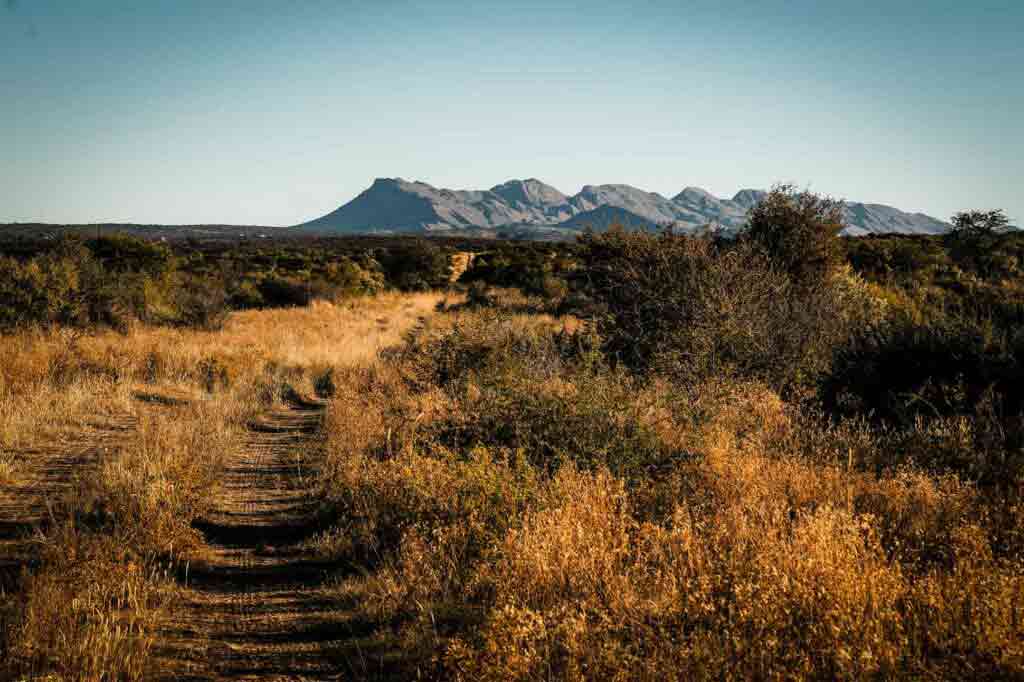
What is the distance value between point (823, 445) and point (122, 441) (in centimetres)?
863

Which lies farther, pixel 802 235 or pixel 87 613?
pixel 802 235

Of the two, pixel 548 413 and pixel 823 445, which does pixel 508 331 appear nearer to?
pixel 548 413

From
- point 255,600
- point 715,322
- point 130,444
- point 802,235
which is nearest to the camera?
point 255,600

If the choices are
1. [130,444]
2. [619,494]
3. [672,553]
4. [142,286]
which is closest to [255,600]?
[619,494]

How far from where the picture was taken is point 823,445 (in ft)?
20.3

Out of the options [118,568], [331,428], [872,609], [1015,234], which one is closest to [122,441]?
[331,428]

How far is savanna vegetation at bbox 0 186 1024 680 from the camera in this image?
3176 mm

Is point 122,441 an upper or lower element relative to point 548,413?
lower

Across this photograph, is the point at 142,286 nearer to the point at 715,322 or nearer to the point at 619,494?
the point at 715,322

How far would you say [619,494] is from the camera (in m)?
4.65

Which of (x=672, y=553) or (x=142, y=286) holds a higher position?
(x=142, y=286)

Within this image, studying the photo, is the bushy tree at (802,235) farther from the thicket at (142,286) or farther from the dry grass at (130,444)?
the thicket at (142,286)

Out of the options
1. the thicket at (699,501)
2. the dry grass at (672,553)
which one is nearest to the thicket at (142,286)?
the thicket at (699,501)

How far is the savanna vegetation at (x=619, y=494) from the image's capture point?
318 cm
